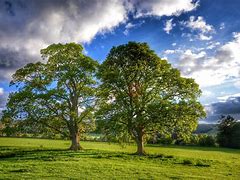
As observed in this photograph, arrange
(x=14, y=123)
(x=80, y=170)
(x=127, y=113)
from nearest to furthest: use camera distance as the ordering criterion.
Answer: (x=80, y=170)
(x=127, y=113)
(x=14, y=123)

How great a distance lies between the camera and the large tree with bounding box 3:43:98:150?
47.9m

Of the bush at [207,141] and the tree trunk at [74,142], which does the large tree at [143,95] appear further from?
the bush at [207,141]

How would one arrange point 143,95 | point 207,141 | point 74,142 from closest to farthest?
point 143,95 < point 74,142 < point 207,141

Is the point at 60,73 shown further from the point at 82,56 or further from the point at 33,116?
the point at 33,116

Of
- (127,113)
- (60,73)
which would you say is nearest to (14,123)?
(60,73)

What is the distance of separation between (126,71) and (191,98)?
10.7 metres

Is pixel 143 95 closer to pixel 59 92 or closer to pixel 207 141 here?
pixel 59 92

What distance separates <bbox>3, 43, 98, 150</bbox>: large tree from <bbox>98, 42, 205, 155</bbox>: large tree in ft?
22.2

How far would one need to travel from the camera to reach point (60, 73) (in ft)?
166

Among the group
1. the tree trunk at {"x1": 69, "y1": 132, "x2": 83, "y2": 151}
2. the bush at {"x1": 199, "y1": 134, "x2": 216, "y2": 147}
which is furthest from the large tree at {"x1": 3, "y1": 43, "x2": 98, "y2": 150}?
the bush at {"x1": 199, "y1": 134, "x2": 216, "y2": 147}

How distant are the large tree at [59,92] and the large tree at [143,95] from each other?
678cm

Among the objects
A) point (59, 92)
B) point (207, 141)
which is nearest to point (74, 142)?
point (59, 92)

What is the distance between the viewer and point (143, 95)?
4412 centimetres

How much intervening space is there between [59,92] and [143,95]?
14.6 m
